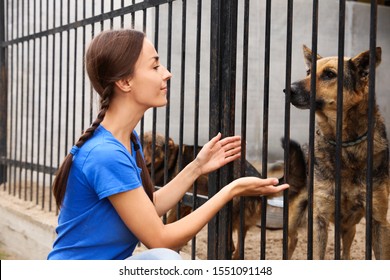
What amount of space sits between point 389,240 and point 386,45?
16.0 ft

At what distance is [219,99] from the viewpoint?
3.32 metres

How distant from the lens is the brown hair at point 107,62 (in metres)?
2.29

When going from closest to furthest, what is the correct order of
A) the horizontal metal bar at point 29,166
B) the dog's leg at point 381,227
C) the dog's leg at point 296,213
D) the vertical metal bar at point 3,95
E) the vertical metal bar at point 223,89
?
the vertical metal bar at point 223,89
the dog's leg at point 381,227
the dog's leg at point 296,213
the horizontal metal bar at point 29,166
the vertical metal bar at point 3,95

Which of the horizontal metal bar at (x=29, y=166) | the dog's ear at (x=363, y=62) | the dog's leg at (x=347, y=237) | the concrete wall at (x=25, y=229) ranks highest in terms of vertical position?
the dog's ear at (x=363, y=62)

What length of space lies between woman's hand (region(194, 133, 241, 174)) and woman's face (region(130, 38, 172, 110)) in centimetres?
39

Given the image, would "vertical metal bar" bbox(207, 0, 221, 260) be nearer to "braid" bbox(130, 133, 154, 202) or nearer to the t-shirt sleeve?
"braid" bbox(130, 133, 154, 202)

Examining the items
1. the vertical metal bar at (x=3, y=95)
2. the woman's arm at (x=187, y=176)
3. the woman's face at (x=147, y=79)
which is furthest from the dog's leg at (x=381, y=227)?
the vertical metal bar at (x=3, y=95)

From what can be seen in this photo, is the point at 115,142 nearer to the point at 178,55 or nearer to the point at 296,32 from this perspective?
the point at 178,55

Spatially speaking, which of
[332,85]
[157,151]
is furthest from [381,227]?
[157,151]

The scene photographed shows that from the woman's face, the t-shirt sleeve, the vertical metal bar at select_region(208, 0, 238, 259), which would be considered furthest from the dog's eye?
the t-shirt sleeve

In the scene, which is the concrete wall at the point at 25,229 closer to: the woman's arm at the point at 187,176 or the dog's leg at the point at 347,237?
the dog's leg at the point at 347,237

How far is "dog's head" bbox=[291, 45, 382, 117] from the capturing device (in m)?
3.46

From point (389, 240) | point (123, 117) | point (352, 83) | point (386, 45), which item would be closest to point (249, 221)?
point (389, 240)

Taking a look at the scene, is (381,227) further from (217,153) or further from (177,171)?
(177,171)
